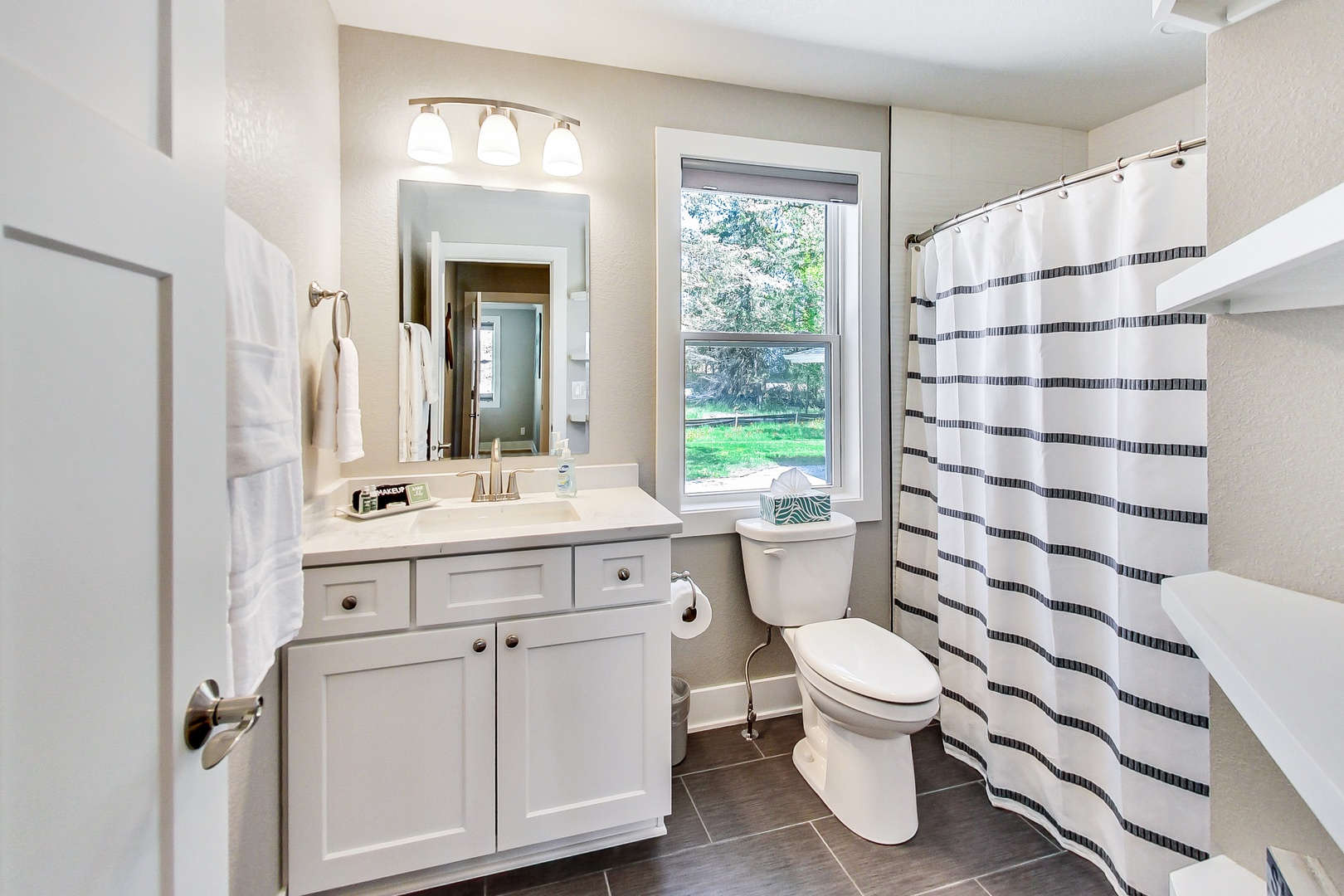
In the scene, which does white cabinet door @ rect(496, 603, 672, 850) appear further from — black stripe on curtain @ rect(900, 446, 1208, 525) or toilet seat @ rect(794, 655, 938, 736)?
black stripe on curtain @ rect(900, 446, 1208, 525)

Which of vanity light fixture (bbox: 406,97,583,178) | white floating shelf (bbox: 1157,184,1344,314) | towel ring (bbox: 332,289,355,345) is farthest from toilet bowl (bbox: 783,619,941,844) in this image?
vanity light fixture (bbox: 406,97,583,178)

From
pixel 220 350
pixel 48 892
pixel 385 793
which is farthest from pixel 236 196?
pixel 385 793

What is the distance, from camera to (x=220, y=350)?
64 centimetres

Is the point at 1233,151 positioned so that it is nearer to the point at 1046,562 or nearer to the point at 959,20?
the point at 1046,562

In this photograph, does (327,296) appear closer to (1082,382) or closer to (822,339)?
(822,339)

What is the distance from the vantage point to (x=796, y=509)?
6.74 ft

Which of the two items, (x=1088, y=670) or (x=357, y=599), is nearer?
(x=357, y=599)

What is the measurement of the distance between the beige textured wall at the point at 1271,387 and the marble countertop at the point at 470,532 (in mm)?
1134

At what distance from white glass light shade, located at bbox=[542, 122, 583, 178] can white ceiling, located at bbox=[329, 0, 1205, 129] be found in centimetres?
29

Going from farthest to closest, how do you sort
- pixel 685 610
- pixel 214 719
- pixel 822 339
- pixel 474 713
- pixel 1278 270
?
1. pixel 822 339
2. pixel 685 610
3. pixel 474 713
4. pixel 214 719
5. pixel 1278 270

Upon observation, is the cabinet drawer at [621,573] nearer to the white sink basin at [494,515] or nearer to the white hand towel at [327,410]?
the white sink basin at [494,515]

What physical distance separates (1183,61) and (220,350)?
9.57 ft

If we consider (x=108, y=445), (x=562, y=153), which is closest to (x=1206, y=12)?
(x=108, y=445)

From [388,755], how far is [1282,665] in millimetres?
1582
